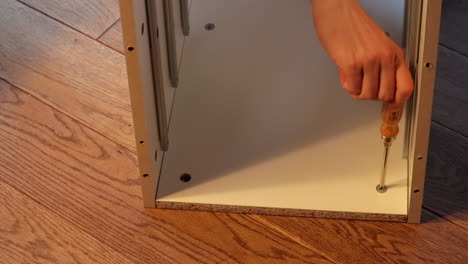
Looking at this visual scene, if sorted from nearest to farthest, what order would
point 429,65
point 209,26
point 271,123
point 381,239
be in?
point 429,65, point 381,239, point 271,123, point 209,26

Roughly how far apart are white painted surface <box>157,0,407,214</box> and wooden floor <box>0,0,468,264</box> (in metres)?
0.03

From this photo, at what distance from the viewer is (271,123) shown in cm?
90

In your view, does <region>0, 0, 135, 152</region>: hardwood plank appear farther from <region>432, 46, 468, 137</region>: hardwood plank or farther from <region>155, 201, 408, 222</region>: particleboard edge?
<region>432, 46, 468, 137</region>: hardwood plank

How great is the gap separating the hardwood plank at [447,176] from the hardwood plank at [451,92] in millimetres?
15

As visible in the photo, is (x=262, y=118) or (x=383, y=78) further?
(x=262, y=118)

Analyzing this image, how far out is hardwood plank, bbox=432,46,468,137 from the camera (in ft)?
2.97

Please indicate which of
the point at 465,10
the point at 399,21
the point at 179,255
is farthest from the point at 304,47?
the point at 179,255

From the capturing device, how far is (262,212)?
824 mm

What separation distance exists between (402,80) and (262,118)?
0.24m

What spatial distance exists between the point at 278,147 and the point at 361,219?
123mm

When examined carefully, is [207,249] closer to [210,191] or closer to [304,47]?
[210,191]

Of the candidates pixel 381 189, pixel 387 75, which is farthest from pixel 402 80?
pixel 381 189

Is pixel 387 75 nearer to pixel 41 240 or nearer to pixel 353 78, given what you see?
pixel 353 78

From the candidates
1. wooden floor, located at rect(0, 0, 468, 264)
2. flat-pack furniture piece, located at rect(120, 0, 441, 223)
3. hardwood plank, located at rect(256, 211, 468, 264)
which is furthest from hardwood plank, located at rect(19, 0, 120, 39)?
hardwood plank, located at rect(256, 211, 468, 264)
